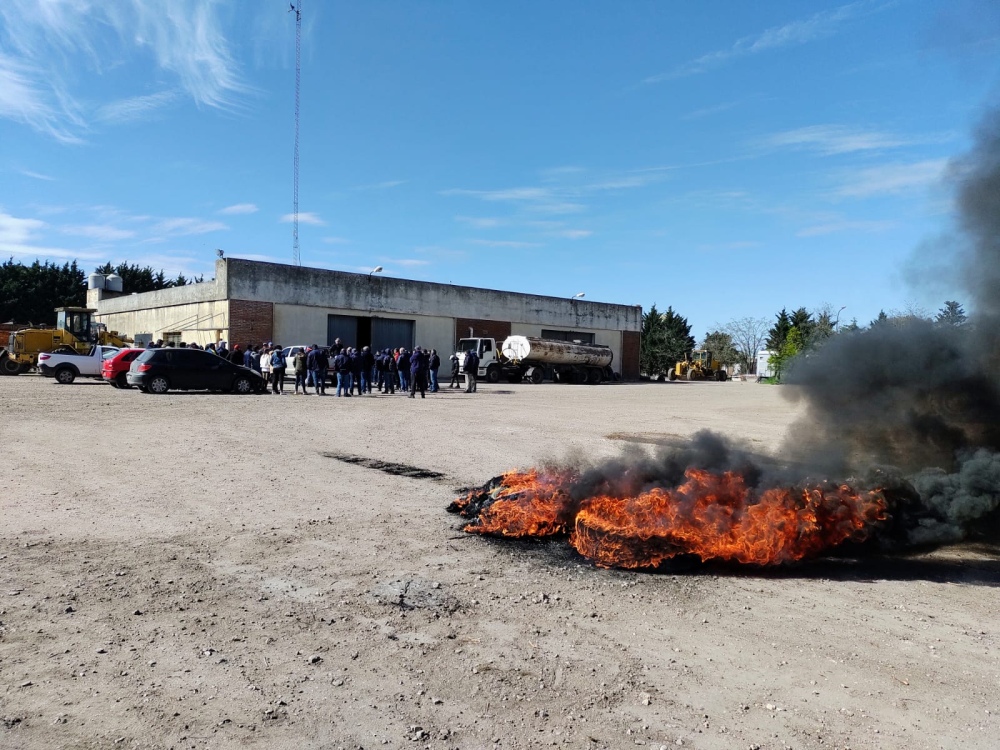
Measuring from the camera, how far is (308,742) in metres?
3.26

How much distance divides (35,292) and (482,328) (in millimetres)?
38456

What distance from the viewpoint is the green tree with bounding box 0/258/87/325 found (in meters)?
54.4

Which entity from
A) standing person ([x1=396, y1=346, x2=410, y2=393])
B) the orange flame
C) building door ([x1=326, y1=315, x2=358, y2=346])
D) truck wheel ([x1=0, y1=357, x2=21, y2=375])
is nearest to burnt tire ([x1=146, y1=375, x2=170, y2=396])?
standing person ([x1=396, y1=346, x2=410, y2=393])

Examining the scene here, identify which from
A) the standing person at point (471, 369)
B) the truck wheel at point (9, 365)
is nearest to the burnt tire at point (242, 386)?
the standing person at point (471, 369)

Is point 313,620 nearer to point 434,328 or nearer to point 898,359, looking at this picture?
point 898,359

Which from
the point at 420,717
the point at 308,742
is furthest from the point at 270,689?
the point at 420,717

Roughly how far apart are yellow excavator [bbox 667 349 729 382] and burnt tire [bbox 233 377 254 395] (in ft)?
137

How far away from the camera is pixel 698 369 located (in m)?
58.8

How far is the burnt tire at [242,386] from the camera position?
22062mm

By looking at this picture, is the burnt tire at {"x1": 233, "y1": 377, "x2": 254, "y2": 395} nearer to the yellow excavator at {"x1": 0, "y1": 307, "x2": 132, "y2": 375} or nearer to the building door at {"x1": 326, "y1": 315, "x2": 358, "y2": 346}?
the yellow excavator at {"x1": 0, "y1": 307, "x2": 132, "y2": 375}

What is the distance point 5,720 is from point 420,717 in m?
1.98

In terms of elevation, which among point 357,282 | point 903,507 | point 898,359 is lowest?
point 903,507

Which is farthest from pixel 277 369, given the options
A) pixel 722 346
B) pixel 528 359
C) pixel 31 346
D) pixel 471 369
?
pixel 722 346

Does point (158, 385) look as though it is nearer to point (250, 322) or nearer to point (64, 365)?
point (64, 365)
